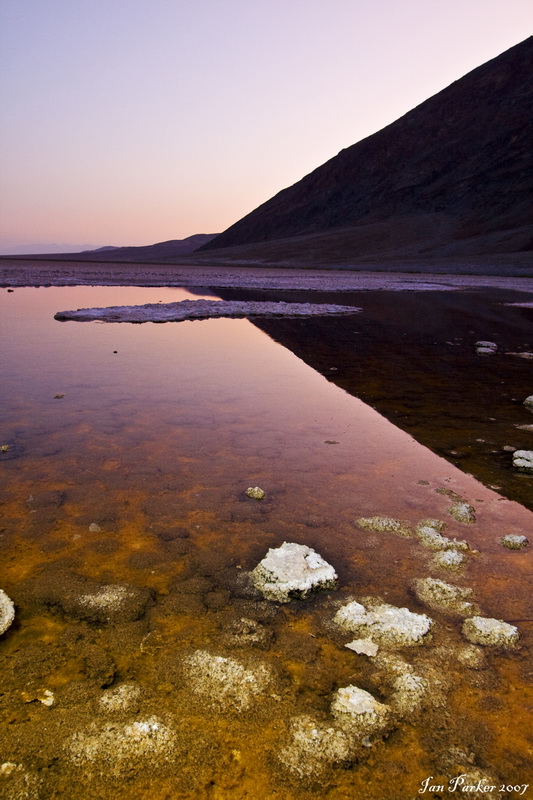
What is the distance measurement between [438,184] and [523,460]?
9476cm

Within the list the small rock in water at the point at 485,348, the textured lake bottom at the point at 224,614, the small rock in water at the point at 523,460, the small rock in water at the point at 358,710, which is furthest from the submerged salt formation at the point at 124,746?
the small rock in water at the point at 485,348

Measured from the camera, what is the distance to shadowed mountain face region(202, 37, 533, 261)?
73500mm

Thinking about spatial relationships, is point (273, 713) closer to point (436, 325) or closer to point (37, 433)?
point (37, 433)

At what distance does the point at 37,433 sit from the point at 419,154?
10655cm

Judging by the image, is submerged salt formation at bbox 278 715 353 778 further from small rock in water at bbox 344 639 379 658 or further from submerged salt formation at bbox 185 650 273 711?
small rock in water at bbox 344 639 379 658

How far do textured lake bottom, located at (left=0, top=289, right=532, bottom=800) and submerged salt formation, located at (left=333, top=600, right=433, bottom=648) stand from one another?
0.06 metres

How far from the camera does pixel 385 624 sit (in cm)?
242

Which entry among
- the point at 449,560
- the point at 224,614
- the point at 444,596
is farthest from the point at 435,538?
the point at 224,614

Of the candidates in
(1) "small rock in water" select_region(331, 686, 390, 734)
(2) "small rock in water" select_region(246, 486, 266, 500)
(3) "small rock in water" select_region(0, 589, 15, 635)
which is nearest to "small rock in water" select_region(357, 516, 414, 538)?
(2) "small rock in water" select_region(246, 486, 266, 500)

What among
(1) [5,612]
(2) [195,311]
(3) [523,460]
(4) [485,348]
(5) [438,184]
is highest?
(5) [438,184]

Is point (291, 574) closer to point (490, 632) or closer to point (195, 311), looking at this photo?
point (490, 632)

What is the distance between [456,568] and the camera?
292 centimetres

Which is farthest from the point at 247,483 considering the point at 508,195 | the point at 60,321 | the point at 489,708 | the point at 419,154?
the point at 419,154

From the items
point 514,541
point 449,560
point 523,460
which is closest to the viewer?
point 449,560
